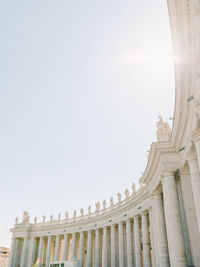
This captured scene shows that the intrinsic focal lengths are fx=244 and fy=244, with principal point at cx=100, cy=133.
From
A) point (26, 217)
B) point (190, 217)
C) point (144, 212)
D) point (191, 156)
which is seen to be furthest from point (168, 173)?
point (26, 217)

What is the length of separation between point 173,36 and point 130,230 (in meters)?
62.7

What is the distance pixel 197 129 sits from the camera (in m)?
27.0

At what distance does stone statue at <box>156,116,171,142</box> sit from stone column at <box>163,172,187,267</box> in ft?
22.6

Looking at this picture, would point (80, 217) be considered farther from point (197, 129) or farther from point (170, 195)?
point (197, 129)

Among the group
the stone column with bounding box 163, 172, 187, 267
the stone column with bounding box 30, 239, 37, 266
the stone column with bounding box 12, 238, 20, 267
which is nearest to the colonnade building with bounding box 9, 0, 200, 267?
the stone column with bounding box 163, 172, 187, 267

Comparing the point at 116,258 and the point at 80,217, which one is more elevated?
the point at 80,217

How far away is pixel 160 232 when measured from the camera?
45.1 meters

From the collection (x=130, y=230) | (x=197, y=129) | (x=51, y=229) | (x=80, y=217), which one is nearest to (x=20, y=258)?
(x=51, y=229)

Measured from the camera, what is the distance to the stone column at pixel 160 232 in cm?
4291

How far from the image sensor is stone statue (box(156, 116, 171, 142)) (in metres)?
43.1

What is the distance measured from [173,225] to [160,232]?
10.1 metres

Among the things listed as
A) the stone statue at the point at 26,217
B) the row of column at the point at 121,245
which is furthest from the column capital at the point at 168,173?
the stone statue at the point at 26,217

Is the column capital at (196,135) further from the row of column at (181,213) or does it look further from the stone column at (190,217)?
the stone column at (190,217)

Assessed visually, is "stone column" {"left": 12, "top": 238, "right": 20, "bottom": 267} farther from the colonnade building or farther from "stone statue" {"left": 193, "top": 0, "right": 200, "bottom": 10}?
"stone statue" {"left": 193, "top": 0, "right": 200, "bottom": 10}
